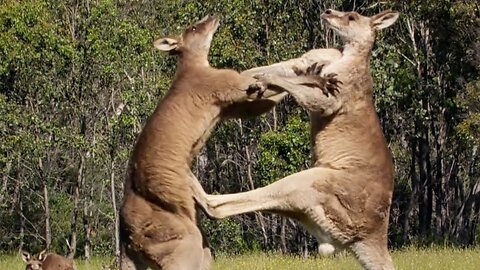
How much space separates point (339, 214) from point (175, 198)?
151cm

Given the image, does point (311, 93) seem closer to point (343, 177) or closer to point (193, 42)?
point (343, 177)

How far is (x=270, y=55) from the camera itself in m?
29.3

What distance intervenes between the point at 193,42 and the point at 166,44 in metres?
0.23

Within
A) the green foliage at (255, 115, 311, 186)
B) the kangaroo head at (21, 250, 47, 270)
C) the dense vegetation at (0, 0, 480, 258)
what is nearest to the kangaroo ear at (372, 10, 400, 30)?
the kangaroo head at (21, 250, 47, 270)

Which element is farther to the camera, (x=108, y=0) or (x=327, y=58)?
(x=108, y=0)

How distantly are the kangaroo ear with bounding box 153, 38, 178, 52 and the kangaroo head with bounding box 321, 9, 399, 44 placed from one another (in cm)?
144

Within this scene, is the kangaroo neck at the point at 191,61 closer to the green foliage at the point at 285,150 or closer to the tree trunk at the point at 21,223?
the green foliage at the point at 285,150

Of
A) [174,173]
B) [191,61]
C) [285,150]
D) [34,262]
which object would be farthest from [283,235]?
[174,173]

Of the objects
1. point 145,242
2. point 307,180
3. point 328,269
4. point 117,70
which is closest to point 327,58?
point 307,180

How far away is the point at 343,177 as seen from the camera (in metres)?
9.38

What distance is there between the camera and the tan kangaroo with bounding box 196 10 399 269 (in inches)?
366

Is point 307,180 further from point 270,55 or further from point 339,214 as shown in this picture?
point 270,55

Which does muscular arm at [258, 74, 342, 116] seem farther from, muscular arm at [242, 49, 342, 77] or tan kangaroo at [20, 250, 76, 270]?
tan kangaroo at [20, 250, 76, 270]

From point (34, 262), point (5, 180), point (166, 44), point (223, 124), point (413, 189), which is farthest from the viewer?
point (413, 189)
